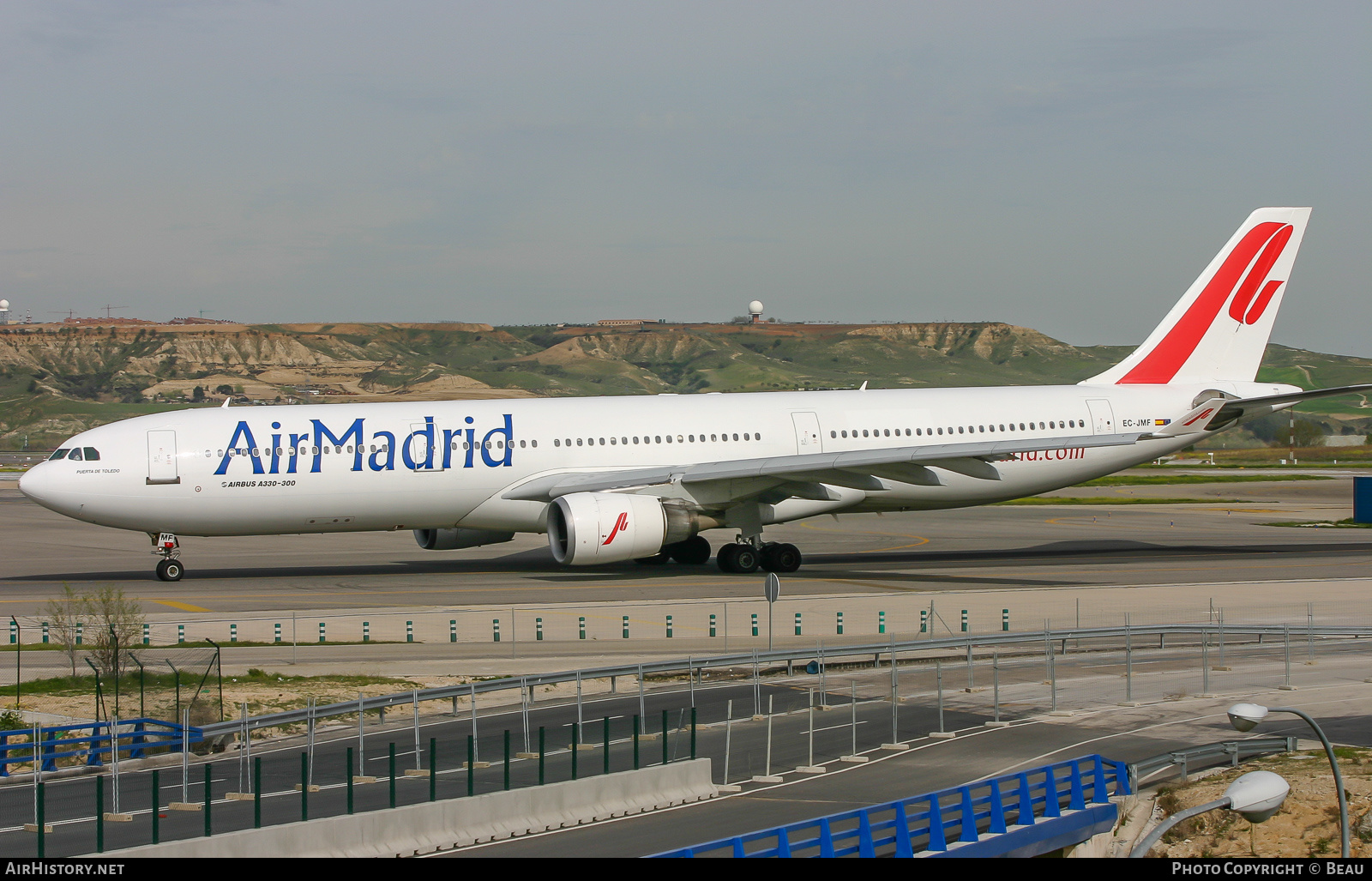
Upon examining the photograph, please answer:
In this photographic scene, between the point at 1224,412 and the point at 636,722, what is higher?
the point at 1224,412

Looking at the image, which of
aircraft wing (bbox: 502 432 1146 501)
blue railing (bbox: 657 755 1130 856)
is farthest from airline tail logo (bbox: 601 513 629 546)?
blue railing (bbox: 657 755 1130 856)

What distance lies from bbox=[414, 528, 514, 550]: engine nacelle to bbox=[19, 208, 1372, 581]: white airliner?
6 cm

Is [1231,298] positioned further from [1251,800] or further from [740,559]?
[1251,800]

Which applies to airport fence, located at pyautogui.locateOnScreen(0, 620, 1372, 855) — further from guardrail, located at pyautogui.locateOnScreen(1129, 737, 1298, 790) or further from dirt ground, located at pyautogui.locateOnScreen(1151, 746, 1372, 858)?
dirt ground, located at pyautogui.locateOnScreen(1151, 746, 1372, 858)

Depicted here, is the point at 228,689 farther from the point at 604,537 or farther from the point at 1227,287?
the point at 1227,287

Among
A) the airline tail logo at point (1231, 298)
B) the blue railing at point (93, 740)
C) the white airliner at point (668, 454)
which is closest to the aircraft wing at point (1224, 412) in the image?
the white airliner at point (668, 454)

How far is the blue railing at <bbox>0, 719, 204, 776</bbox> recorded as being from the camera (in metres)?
18.2

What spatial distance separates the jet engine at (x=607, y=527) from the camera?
Answer: 1298 inches

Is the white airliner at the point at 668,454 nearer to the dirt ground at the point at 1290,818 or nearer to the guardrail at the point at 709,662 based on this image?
the guardrail at the point at 709,662

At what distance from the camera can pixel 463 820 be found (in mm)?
14586

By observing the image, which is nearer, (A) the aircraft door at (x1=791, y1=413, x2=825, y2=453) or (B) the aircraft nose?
(B) the aircraft nose

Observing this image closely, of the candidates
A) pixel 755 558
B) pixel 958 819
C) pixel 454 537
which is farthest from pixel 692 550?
pixel 958 819

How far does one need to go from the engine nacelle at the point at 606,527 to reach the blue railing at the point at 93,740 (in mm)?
13924

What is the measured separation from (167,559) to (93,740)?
17741 mm
